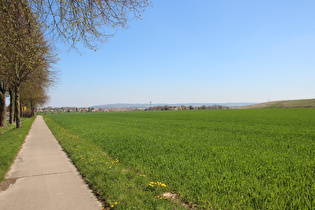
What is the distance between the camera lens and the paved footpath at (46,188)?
11.7 ft

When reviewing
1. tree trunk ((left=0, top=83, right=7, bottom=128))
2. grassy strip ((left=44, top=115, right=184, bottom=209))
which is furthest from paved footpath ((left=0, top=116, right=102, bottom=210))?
tree trunk ((left=0, top=83, right=7, bottom=128))

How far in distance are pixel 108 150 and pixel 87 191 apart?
14.3ft

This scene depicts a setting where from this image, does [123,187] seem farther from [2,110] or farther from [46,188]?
[2,110]

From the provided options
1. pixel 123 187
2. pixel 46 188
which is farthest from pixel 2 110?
pixel 123 187

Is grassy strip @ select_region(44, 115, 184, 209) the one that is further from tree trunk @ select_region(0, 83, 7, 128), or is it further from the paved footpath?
tree trunk @ select_region(0, 83, 7, 128)

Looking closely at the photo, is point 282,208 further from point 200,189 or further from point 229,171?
point 229,171

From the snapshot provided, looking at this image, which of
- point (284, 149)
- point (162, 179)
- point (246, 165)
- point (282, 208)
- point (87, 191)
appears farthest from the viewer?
point (284, 149)

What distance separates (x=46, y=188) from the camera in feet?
14.3

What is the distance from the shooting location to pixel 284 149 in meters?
8.17

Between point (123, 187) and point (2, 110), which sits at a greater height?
point (2, 110)

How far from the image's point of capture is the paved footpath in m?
3.58

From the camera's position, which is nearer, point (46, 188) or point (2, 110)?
point (46, 188)

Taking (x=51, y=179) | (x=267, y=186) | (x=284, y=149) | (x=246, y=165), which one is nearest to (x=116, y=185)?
(x=51, y=179)

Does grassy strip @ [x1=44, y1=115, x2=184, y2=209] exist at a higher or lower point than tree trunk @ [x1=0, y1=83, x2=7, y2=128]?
lower
